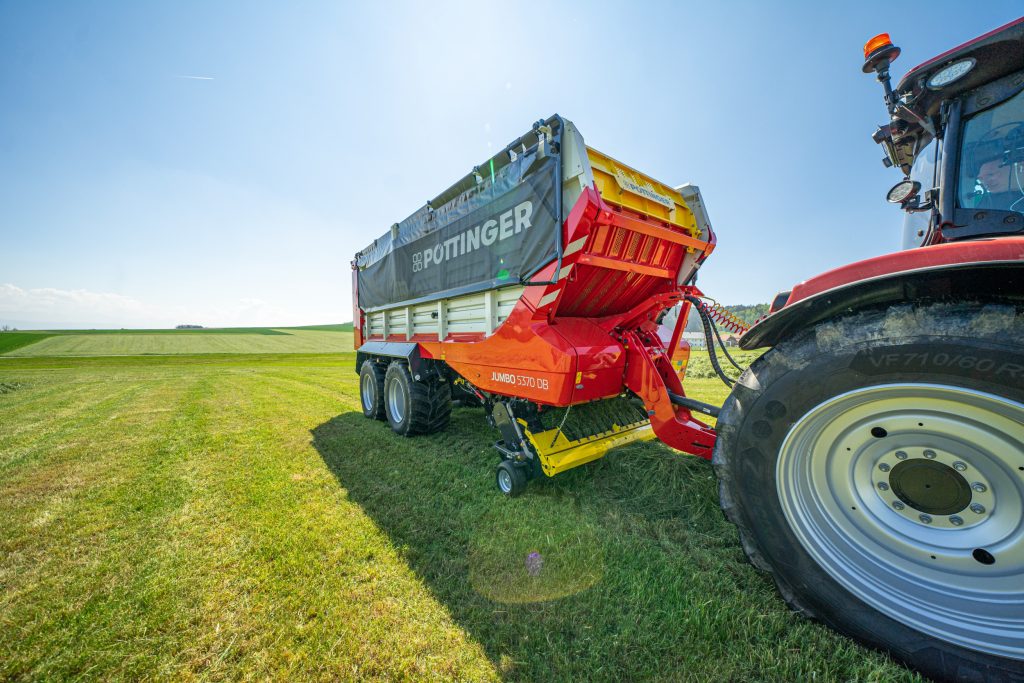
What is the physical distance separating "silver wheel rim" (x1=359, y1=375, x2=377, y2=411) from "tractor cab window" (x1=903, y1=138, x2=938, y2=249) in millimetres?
6517

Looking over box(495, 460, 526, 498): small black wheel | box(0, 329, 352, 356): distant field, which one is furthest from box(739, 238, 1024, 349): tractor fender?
box(0, 329, 352, 356): distant field

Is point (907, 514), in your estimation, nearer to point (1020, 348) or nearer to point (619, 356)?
point (1020, 348)

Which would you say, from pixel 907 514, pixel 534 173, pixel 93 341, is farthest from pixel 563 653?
pixel 93 341

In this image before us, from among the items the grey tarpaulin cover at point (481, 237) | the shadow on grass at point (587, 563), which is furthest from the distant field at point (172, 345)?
the shadow on grass at point (587, 563)

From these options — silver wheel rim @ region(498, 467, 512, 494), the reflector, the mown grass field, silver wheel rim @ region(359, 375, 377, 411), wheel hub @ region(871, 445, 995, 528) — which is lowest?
the mown grass field

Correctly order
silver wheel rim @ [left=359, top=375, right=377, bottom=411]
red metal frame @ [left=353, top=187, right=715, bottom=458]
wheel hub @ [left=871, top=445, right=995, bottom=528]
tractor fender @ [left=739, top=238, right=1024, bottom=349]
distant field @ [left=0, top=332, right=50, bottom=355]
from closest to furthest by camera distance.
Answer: tractor fender @ [left=739, top=238, right=1024, bottom=349] → wheel hub @ [left=871, top=445, right=995, bottom=528] → red metal frame @ [left=353, top=187, right=715, bottom=458] → silver wheel rim @ [left=359, top=375, right=377, bottom=411] → distant field @ [left=0, top=332, right=50, bottom=355]

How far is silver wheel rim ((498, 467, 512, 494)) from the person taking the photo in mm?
3162

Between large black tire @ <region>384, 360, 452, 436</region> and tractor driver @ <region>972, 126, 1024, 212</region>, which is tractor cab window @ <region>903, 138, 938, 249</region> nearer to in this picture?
tractor driver @ <region>972, 126, 1024, 212</region>

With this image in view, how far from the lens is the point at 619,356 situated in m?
3.12

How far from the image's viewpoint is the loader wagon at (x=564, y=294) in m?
2.81

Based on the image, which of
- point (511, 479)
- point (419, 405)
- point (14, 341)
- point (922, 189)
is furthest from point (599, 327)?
point (14, 341)

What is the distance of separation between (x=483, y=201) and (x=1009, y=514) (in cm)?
380

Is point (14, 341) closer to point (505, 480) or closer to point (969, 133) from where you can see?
point (505, 480)

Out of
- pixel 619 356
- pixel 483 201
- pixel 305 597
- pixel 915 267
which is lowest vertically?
pixel 305 597
